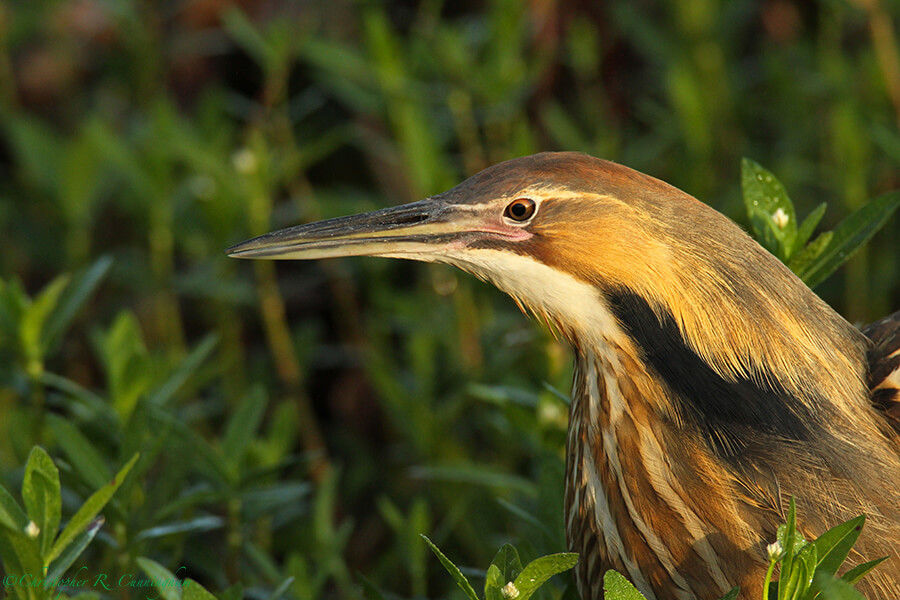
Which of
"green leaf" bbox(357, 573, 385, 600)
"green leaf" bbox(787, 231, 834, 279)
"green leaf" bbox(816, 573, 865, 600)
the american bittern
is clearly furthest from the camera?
"green leaf" bbox(787, 231, 834, 279)

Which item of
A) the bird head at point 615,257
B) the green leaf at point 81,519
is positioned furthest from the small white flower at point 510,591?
the green leaf at point 81,519

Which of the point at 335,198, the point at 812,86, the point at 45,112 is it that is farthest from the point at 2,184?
the point at 812,86

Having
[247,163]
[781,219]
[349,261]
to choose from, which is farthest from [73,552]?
[349,261]

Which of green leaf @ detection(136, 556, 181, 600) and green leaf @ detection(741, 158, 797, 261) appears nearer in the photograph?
green leaf @ detection(136, 556, 181, 600)

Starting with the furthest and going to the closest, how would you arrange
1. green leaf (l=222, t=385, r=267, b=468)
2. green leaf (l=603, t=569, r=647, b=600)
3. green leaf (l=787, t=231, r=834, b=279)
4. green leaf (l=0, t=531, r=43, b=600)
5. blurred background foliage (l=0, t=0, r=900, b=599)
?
1. blurred background foliage (l=0, t=0, r=900, b=599)
2. green leaf (l=222, t=385, r=267, b=468)
3. green leaf (l=787, t=231, r=834, b=279)
4. green leaf (l=0, t=531, r=43, b=600)
5. green leaf (l=603, t=569, r=647, b=600)

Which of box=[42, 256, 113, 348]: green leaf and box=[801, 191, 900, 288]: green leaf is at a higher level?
box=[801, 191, 900, 288]: green leaf

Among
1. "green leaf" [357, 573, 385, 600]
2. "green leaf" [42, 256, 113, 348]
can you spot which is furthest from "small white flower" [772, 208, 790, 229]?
"green leaf" [42, 256, 113, 348]

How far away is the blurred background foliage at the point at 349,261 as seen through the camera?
98.5 inches

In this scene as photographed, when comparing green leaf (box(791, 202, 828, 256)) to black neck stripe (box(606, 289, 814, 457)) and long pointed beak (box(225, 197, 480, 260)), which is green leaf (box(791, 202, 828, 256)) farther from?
long pointed beak (box(225, 197, 480, 260))

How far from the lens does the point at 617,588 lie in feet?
5.08

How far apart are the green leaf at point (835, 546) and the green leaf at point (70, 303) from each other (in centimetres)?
172

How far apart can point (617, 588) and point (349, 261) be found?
2383mm

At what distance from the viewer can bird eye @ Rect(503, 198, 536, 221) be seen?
6.39ft

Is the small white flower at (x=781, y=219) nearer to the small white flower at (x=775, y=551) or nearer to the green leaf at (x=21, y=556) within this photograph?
the small white flower at (x=775, y=551)
